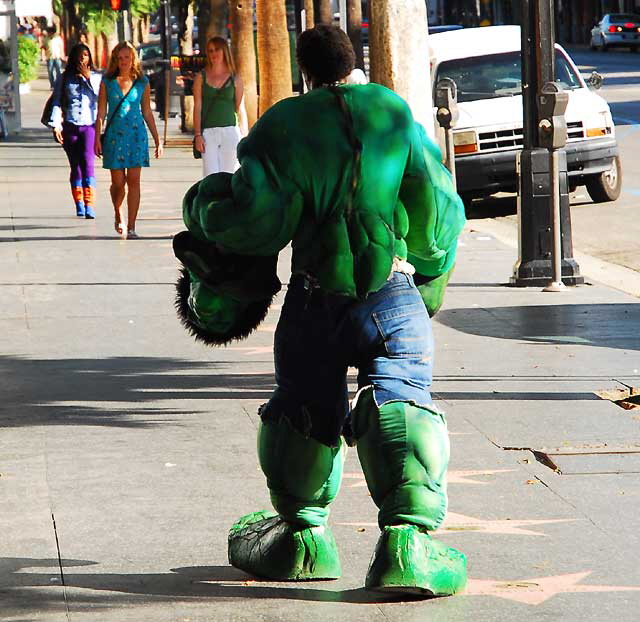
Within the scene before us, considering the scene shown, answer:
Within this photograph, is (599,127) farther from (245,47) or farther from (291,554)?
(291,554)

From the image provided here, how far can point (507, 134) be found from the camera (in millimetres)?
16297

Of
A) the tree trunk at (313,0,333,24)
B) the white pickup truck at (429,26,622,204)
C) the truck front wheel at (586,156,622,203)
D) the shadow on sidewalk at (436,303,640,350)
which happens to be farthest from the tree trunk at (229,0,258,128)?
the shadow on sidewalk at (436,303,640,350)

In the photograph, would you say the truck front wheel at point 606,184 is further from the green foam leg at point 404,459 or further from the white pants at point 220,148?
the green foam leg at point 404,459

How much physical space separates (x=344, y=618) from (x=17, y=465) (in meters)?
2.32

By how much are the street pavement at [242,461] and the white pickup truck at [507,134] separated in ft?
15.0

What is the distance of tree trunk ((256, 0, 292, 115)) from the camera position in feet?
72.3

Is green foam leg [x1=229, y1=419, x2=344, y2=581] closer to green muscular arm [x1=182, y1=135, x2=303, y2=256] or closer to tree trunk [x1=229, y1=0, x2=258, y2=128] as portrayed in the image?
green muscular arm [x1=182, y1=135, x2=303, y2=256]

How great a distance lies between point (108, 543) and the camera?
17.0ft

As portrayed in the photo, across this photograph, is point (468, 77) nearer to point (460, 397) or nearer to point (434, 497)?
point (460, 397)

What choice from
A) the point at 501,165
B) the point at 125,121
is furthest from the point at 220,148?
the point at 501,165

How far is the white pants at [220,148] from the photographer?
45.6 ft

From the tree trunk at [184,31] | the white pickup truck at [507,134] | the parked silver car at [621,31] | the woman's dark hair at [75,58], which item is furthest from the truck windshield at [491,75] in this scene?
the parked silver car at [621,31]

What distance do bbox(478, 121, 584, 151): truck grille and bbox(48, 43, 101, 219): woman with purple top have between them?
4119mm

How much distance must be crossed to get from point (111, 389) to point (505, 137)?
30.2 feet
